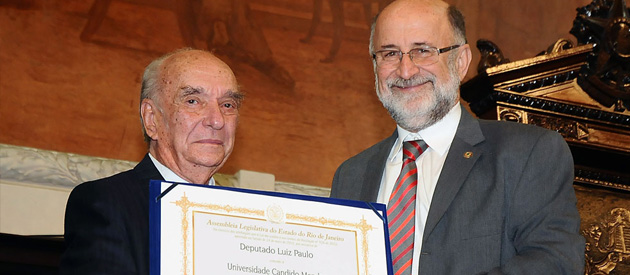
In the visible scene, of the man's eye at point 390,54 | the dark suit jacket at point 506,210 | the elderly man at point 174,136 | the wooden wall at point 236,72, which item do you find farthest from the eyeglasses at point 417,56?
the wooden wall at point 236,72

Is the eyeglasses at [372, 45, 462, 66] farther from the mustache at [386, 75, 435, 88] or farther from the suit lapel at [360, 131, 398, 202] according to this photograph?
the suit lapel at [360, 131, 398, 202]

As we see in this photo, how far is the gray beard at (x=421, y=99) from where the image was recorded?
12.1ft

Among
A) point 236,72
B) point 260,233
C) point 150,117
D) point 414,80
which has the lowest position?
point 260,233

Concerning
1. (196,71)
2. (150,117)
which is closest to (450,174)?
(196,71)

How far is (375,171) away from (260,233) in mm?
856

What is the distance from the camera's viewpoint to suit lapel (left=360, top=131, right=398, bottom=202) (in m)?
3.77

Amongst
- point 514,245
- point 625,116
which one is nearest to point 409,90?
point 514,245

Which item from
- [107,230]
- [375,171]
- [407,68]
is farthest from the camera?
[375,171]

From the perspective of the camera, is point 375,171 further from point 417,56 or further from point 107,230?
point 107,230

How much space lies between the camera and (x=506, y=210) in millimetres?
3406

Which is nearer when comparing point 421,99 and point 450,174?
point 450,174

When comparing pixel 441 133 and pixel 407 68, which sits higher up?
pixel 407 68

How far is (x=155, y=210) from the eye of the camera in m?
2.97

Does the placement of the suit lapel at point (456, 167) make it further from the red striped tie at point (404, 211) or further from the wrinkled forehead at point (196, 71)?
the wrinkled forehead at point (196, 71)
